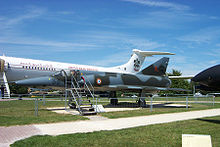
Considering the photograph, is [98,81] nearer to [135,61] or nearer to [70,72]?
[70,72]

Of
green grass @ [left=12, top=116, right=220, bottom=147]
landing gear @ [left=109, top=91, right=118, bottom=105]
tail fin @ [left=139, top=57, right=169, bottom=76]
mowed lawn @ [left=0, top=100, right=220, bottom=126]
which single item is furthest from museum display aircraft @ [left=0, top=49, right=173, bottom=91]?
green grass @ [left=12, top=116, right=220, bottom=147]

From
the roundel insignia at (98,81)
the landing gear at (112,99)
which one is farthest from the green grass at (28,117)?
the landing gear at (112,99)

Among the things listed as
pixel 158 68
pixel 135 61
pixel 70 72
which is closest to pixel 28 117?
pixel 70 72

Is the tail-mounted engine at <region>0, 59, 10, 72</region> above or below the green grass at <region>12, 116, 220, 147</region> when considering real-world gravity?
above

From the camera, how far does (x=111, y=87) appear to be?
18.4m

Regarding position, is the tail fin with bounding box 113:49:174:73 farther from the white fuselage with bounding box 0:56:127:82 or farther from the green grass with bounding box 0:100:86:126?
the green grass with bounding box 0:100:86:126

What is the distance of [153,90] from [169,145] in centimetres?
1439

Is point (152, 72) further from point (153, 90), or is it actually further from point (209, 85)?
point (209, 85)

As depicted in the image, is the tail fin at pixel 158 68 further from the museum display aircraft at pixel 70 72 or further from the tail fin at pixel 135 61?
the tail fin at pixel 135 61

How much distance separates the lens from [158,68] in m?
21.8

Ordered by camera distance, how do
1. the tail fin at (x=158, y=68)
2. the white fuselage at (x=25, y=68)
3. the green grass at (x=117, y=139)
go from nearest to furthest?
the green grass at (x=117, y=139) < the white fuselage at (x=25, y=68) < the tail fin at (x=158, y=68)

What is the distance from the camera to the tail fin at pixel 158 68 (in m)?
21.3

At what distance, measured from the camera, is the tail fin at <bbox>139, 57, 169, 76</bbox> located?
2131 cm

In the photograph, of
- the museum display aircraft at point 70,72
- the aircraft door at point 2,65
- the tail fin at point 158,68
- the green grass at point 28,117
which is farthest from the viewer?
the tail fin at point 158,68
